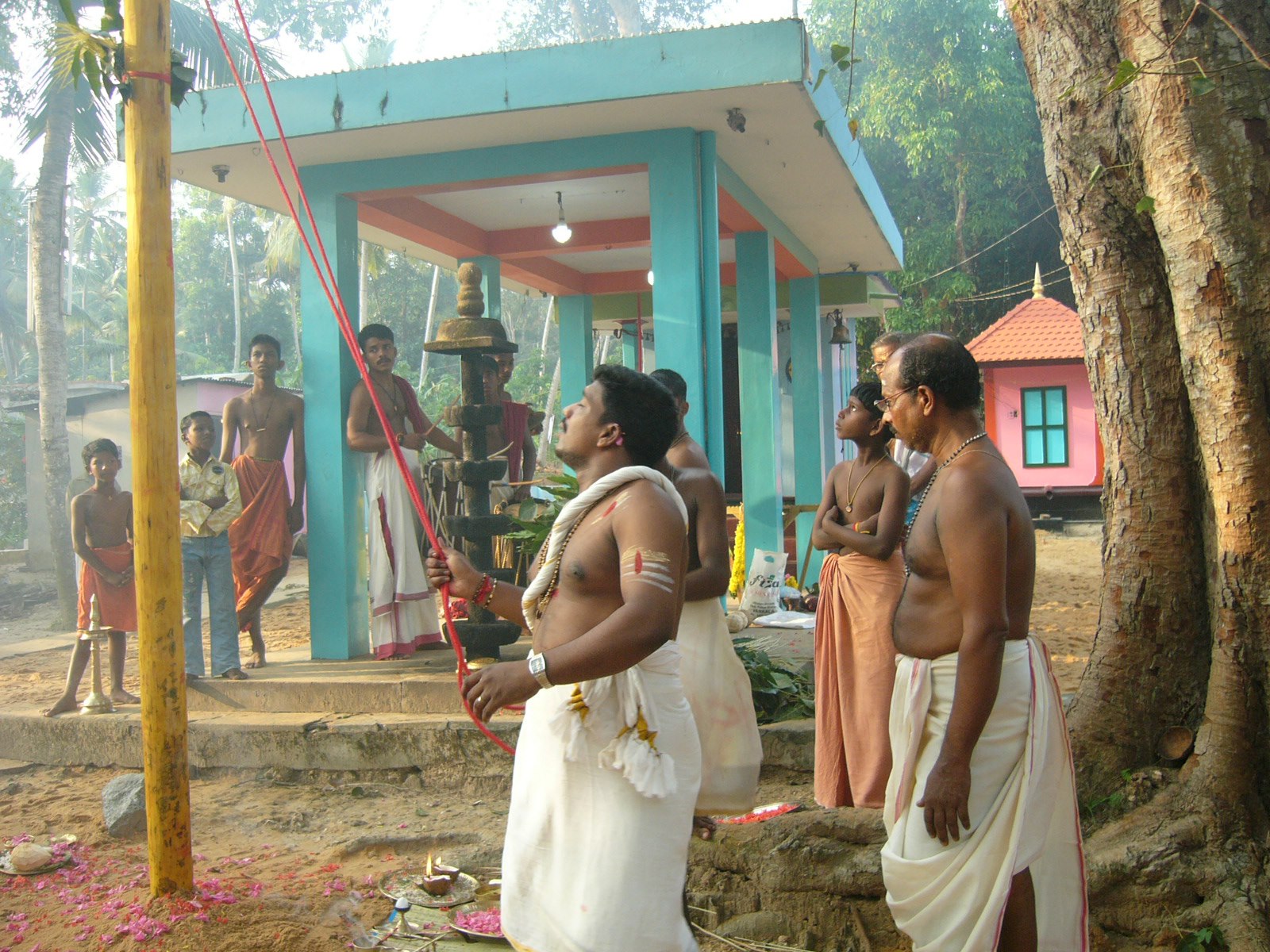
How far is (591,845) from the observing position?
7.44 feet

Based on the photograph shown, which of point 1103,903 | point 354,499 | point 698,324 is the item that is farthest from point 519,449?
point 1103,903

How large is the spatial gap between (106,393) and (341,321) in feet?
61.2

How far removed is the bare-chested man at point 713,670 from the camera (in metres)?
3.49

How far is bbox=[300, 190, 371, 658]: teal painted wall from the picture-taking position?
6574 mm

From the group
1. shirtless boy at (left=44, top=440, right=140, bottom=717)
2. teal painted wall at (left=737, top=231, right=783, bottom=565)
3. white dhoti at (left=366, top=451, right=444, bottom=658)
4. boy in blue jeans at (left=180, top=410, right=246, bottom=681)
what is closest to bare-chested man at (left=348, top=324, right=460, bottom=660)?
white dhoti at (left=366, top=451, right=444, bottom=658)

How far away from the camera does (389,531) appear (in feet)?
21.0

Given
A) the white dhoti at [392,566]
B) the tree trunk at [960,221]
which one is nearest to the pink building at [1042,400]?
the tree trunk at [960,221]

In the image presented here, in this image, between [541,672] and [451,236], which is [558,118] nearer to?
[451,236]

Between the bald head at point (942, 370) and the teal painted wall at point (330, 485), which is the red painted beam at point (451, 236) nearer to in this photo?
the teal painted wall at point (330, 485)

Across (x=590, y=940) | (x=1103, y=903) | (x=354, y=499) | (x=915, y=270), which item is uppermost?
(x=915, y=270)

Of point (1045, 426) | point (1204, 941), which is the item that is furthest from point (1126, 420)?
point (1045, 426)

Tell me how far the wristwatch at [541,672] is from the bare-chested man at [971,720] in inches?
37.2

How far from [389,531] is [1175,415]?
435 cm

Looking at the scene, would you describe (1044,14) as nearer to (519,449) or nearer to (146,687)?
(146,687)
